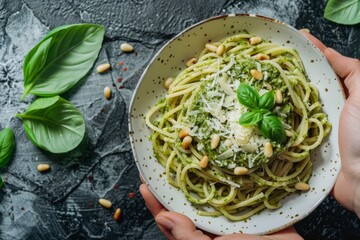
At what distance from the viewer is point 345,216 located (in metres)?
3.13

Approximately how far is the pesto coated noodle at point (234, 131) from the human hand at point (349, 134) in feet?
0.42

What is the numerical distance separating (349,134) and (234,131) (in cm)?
57

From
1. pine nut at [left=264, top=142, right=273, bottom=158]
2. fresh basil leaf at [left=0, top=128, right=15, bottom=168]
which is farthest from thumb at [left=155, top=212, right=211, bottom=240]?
fresh basil leaf at [left=0, top=128, right=15, bottom=168]

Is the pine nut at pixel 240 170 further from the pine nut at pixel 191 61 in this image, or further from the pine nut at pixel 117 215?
the pine nut at pixel 117 215

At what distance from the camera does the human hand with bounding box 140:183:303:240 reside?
257 centimetres

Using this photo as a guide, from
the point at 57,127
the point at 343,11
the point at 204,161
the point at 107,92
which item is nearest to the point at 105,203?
the point at 57,127

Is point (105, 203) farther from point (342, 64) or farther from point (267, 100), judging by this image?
point (342, 64)

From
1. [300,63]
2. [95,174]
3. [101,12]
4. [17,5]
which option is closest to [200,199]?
[95,174]

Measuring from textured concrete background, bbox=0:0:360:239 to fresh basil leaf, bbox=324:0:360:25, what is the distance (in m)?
0.06

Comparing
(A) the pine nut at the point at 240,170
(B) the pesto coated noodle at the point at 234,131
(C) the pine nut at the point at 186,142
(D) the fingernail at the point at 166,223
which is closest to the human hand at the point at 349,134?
(B) the pesto coated noodle at the point at 234,131

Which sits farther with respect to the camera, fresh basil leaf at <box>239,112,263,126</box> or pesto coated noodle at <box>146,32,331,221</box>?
pesto coated noodle at <box>146,32,331,221</box>

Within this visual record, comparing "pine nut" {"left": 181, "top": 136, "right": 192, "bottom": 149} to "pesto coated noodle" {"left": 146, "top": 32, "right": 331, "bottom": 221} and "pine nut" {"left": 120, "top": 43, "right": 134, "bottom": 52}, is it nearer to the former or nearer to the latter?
"pesto coated noodle" {"left": 146, "top": 32, "right": 331, "bottom": 221}

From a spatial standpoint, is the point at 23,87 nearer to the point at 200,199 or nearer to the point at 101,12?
the point at 101,12

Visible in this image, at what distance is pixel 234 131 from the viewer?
2582 millimetres
